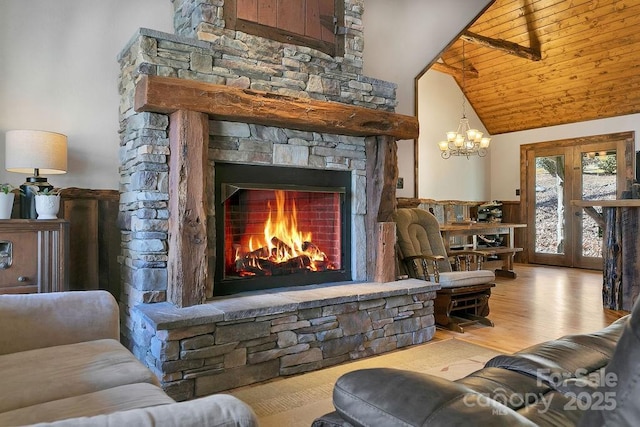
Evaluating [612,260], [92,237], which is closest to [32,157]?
[92,237]

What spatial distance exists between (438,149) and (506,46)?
208 centimetres

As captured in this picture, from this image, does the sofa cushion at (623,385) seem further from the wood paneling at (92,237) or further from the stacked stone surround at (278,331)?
the wood paneling at (92,237)

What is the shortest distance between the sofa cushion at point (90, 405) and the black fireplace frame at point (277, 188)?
161 cm

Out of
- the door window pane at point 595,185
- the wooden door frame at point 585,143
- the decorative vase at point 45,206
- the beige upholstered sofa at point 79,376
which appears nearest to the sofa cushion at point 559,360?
the beige upholstered sofa at point 79,376

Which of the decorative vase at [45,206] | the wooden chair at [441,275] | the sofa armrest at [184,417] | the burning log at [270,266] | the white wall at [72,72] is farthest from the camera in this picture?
the wooden chair at [441,275]

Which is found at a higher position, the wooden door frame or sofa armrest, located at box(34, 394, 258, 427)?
the wooden door frame

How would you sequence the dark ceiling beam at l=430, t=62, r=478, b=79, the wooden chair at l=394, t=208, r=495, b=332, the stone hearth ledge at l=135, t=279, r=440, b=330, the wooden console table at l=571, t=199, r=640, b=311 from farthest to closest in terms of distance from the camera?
1. the dark ceiling beam at l=430, t=62, r=478, b=79
2. the wooden console table at l=571, t=199, r=640, b=311
3. the wooden chair at l=394, t=208, r=495, b=332
4. the stone hearth ledge at l=135, t=279, r=440, b=330

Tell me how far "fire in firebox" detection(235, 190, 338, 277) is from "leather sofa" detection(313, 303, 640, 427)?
209 centimetres

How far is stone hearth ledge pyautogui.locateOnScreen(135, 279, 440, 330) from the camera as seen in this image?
2568mm

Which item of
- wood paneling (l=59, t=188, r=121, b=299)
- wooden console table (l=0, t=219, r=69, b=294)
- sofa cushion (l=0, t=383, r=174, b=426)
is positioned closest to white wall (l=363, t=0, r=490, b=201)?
wood paneling (l=59, t=188, r=121, b=299)

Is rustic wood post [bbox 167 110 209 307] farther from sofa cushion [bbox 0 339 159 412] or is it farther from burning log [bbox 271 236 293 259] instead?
sofa cushion [bbox 0 339 159 412]

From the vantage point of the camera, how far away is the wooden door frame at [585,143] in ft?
24.0

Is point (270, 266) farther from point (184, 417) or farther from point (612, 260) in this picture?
point (612, 260)

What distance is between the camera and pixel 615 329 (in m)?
1.71
